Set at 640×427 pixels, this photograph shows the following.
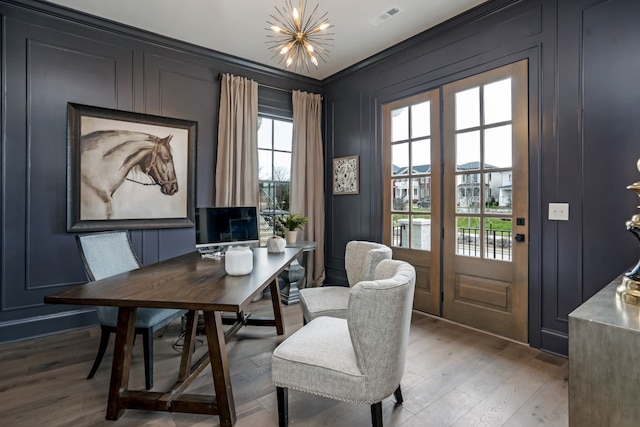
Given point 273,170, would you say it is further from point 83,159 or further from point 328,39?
point 83,159

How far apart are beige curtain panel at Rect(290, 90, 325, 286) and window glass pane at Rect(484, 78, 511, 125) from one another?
227 cm

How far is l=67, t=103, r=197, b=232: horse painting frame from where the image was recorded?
306cm

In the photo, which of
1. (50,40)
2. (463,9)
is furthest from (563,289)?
(50,40)

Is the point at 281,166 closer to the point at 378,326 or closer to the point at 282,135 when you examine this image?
the point at 282,135

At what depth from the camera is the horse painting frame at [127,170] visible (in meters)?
3.06

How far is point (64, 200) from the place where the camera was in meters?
3.01

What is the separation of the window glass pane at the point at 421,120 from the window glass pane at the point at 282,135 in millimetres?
1719

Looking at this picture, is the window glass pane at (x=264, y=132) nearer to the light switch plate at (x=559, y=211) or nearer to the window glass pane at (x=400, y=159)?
the window glass pane at (x=400, y=159)

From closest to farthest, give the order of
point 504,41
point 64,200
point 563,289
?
point 563,289
point 504,41
point 64,200

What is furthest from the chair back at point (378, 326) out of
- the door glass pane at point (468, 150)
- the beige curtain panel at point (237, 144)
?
the beige curtain panel at point (237, 144)

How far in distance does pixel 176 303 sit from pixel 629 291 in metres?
2.03

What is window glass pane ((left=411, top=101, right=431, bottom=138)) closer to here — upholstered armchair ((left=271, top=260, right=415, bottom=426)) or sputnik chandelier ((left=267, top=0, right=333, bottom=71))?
sputnik chandelier ((left=267, top=0, right=333, bottom=71))

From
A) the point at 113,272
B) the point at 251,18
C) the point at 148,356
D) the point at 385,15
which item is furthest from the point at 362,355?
the point at 251,18

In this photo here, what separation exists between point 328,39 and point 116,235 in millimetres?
2847
